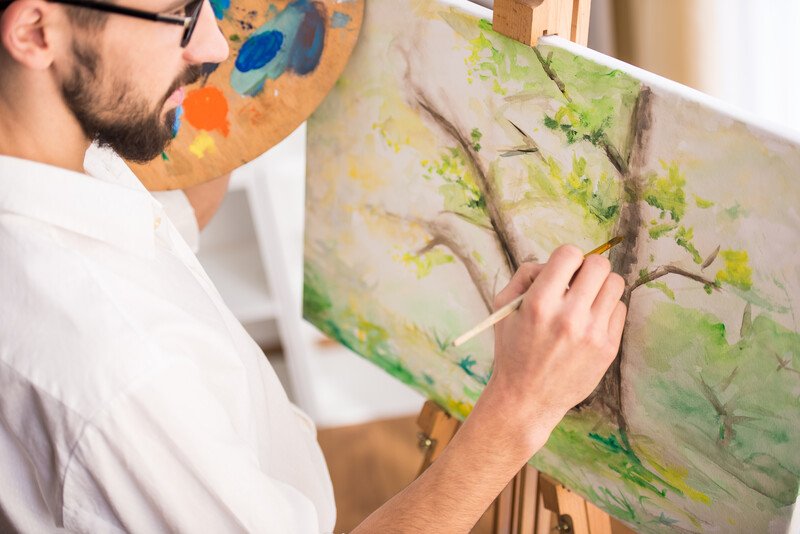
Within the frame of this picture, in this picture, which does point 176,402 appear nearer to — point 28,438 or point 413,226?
point 28,438

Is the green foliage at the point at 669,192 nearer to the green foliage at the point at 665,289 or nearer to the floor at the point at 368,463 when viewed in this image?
the green foliage at the point at 665,289

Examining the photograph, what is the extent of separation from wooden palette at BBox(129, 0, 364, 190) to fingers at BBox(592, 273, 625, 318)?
0.49 m

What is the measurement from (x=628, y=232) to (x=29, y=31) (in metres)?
0.66

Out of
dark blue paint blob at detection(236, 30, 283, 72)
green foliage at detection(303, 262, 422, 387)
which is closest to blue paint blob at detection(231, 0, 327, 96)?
dark blue paint blob at detection(236, 30, 283, 72)

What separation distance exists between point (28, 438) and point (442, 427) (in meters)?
0.70

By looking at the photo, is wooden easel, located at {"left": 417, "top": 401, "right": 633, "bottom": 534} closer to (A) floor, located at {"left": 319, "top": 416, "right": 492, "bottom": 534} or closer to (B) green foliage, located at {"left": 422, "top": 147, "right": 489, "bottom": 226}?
(B) green foliage, located at {"left": 422, "top": 147, "right": 489, "bottom": 226}

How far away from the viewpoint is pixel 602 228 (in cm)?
104

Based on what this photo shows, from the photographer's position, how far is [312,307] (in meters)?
1.56

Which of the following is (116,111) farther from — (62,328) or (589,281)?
(589,281)

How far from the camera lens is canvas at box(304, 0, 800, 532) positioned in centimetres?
92

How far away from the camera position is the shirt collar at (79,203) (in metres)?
0.88

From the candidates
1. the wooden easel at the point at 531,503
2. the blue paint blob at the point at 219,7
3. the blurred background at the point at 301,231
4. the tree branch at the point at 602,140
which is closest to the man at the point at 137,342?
the tree branch at the point at 602,140

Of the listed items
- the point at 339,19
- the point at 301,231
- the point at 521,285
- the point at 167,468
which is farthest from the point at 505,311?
the point at 301,231

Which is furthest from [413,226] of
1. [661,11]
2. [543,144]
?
[661,11]
